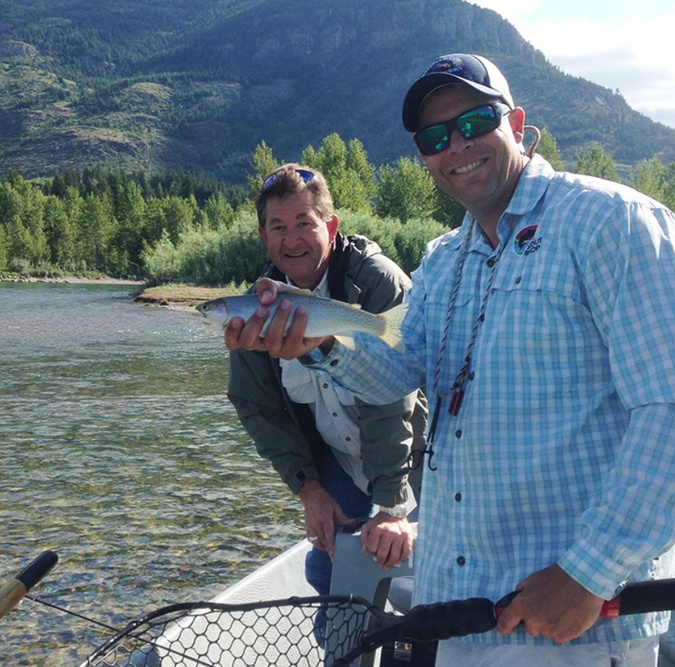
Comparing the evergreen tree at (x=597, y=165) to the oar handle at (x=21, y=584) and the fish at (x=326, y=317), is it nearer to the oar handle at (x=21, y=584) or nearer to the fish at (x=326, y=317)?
the fish at (x=326, y=317)

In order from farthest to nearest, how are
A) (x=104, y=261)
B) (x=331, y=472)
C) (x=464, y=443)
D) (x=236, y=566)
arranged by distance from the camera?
(x=104, y=261) → (x=236, y=566) → (x=331, y=472) → (x=464, y=443)

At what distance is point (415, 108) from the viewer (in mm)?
2576

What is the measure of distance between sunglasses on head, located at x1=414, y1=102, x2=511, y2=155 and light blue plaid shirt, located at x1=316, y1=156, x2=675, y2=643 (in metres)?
0.19

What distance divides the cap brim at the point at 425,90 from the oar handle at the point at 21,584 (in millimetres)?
1768

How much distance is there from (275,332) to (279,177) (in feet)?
4.41

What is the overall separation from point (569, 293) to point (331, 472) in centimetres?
237

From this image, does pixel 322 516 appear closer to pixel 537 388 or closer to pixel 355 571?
pixel 355 571

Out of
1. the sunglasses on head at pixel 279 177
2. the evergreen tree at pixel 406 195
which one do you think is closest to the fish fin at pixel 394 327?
the sunglasses on head at pixel 279 177

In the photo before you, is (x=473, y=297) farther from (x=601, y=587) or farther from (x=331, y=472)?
(x=331, y=472)

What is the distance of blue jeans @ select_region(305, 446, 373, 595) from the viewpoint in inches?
166

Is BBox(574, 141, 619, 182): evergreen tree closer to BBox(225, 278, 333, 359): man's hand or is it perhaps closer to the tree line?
the tree line

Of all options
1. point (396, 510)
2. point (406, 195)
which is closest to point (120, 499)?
point (396, 510)

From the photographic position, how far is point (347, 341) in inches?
109

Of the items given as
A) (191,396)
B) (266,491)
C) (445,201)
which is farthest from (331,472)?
(445,201)
